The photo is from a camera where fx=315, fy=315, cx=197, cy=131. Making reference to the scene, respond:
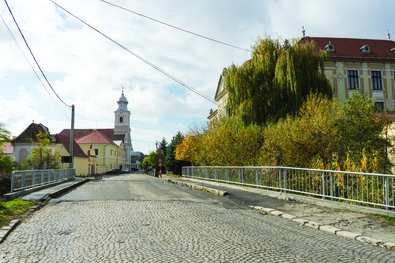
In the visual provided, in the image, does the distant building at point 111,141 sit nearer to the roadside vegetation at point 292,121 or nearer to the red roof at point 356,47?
the roadside vegetation at point 292,121

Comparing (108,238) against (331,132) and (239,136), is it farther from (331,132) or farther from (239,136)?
(239,136)

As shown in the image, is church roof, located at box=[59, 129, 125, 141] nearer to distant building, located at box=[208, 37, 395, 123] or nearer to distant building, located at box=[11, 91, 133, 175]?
distant building, located at box=[11, 91, 133, 175]

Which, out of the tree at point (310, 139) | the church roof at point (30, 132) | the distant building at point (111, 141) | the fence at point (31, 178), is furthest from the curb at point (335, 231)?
the distant building at point (111, 141)

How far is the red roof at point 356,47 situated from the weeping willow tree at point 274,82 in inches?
572

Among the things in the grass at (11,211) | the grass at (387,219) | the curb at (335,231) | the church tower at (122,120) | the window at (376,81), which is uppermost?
the church tower at (122,120)

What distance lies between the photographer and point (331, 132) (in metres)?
13.0

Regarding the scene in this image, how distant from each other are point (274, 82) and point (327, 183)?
1338 centimetres

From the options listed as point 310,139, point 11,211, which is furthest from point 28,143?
point 310,139

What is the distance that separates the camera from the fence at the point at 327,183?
7926 millimetres

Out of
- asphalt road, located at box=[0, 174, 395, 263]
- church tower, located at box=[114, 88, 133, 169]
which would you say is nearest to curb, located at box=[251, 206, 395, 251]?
asphalt road, located at box=[0, 174, 395, 263]

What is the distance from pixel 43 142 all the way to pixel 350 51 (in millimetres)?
35746

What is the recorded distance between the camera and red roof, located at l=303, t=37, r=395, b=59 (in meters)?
37.2

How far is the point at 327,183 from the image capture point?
9844 mm

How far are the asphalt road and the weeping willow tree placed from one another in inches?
533
